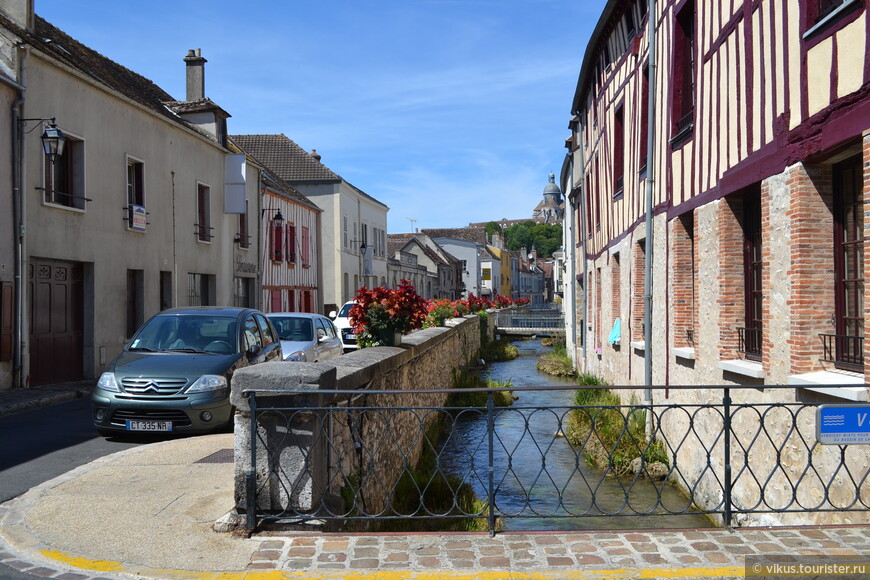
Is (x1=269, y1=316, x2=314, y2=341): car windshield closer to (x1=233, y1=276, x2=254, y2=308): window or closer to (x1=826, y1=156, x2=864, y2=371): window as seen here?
(x1=233, y1=276, x2=254, y2=308): window

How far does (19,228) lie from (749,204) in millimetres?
10535

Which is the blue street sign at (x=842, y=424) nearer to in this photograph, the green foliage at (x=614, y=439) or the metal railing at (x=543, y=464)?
the metal railing at (x=543, y=464)

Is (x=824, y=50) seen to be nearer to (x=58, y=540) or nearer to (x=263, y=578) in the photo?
(x=263, y=578)

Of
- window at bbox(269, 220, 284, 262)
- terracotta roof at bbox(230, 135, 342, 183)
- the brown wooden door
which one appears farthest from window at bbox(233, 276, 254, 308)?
terracotta roof at bbox(230, 135, 342, 183)

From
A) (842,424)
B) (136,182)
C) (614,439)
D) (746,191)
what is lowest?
(614,439)

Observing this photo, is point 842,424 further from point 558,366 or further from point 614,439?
point 558,366

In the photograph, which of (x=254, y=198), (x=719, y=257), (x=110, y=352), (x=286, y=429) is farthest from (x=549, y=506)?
(x=254, y=198)

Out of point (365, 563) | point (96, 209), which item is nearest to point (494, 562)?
point (365, 563)

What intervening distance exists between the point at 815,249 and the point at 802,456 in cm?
162

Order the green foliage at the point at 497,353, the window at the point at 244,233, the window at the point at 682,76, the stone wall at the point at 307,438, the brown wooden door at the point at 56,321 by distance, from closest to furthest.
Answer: the stone wall at the point at 307,438 < the window at the point at 682,76 < the brown wooden door at the point at 56,321 < the window at the point at 244,233 < the green foliage at the point at 497,353

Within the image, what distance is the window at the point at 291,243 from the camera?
2742cm

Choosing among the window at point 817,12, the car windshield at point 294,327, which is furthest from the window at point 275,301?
the window at point 817,12

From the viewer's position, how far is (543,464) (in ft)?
17.1

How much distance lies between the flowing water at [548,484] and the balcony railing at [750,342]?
5.27ft
